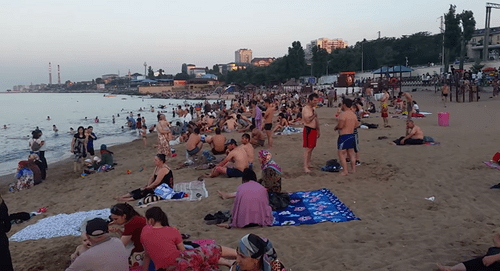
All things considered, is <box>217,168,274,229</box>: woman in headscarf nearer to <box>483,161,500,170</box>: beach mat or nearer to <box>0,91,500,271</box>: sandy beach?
<box>0,91,500,271</box>: sandy beach

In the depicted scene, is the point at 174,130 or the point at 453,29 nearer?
the point at 174,130

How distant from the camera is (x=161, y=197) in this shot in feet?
21.2

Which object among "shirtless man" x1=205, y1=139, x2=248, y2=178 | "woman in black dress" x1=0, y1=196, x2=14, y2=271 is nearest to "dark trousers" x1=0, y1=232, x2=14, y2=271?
"woman in black dress" x1=0, y1=196, x2=14, y2=271

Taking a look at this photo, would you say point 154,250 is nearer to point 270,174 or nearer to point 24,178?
point 270,174

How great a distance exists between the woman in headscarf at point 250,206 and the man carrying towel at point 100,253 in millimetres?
2069

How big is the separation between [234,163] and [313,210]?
2643 mm

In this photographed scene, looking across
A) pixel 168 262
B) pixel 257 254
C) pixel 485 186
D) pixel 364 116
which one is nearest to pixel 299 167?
pixel 485 186

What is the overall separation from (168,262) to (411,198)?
4.26 metres

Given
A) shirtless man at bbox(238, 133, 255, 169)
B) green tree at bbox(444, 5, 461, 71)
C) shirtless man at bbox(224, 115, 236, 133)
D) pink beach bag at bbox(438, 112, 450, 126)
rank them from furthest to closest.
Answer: green tree at bbox(444, 5, 461, 71)
shirtless man at bbox(224, 115, 236, 133)
pink beach bag at bbox(438, 112, 450, 126)
shirtless man at bbox(238, 133, 255, 169)

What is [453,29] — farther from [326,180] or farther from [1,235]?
[1,235]

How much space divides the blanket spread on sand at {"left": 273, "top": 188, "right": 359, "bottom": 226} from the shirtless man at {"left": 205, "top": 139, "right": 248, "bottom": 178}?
61.0 inches

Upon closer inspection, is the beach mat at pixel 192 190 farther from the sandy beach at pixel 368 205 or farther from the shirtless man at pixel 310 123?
the shirtless man at pixel 310 123

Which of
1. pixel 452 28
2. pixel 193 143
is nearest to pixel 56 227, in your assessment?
pixel 193 143

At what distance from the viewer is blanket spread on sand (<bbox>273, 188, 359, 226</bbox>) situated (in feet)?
16.8
